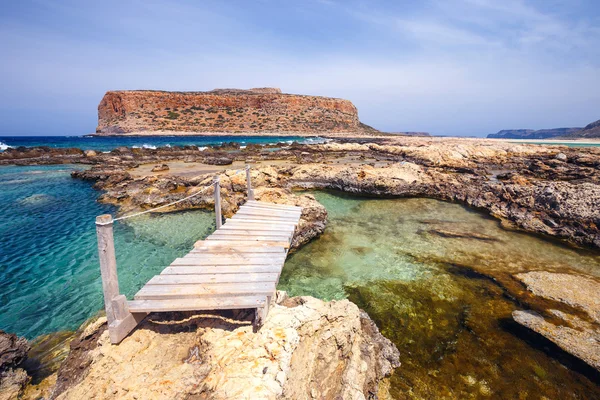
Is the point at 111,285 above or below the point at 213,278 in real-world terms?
above

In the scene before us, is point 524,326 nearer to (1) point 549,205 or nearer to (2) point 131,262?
(1) point 549,205

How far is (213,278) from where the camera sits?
423 centimetres

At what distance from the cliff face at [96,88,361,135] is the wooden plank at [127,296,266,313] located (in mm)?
74867

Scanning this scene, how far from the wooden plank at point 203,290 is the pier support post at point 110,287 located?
0.34 meters

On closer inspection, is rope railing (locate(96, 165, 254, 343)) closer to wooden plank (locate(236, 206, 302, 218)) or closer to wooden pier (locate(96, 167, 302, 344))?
wooden pier (locate(96, 167, 302, 344))

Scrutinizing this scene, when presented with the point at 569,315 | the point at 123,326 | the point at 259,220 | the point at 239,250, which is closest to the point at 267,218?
the point at 259,220

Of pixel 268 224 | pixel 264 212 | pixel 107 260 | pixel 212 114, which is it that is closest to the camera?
pixel 107 260

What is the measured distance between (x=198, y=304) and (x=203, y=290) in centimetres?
30

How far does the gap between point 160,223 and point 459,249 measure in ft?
33.1

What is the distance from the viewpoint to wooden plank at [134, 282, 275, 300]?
3.71 meters

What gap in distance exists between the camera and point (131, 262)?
23.8 feet

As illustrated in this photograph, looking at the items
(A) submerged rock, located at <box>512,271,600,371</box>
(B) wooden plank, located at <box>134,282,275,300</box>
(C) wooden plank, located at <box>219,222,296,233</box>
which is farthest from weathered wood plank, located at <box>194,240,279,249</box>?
(A) submerged rock, located at <box>512,271,600,371</box>

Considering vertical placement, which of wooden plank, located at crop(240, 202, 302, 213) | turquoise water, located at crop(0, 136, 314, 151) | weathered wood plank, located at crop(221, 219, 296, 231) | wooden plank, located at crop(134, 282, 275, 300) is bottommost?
wooden plank, located at crop(134, 282, 275, 300)

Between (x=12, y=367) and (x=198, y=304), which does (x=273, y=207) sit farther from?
(x=12, y=367)
